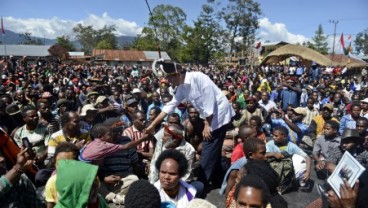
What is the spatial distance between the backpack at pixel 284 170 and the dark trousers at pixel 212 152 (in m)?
0.73

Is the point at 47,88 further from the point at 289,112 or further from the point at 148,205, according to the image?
the point at 148,205

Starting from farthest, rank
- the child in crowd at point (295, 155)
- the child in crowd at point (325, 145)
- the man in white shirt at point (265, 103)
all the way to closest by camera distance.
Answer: the man in white shirt at point (265, 103) < the child in crowd at point (325, 145) < the child in crowd at point (295, 155)

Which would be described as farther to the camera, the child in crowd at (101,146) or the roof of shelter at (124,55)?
the roof of shelter at (124,55)

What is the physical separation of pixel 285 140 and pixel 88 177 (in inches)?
136

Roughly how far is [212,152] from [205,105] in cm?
68

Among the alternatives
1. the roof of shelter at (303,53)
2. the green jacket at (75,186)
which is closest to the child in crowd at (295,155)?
the green jacket at (75,186)

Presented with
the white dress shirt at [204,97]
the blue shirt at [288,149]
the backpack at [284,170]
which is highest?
the white dress shirt at [204,97]

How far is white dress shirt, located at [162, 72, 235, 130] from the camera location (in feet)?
13.6

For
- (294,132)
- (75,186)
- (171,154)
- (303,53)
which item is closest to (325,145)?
(294,132)

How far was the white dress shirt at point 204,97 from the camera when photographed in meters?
4.14

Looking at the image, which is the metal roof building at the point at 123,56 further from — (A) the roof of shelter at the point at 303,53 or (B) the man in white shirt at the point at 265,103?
(B) the man in white shirt at the point at 265,103

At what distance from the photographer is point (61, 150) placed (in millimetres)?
3197

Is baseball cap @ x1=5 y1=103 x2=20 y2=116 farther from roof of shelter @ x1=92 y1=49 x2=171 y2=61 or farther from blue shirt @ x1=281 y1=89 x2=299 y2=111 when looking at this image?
roof of shelter @ x1=92 y1=49 x2=171 y2=61

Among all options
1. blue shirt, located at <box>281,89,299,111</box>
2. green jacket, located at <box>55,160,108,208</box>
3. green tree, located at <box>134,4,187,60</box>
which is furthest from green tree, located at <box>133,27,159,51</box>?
green jacket, located at <box>55,160,108,208</box>
